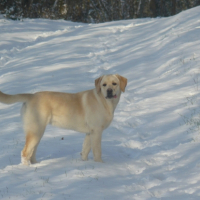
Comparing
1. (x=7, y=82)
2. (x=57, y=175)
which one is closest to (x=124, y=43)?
(x=7, y=82)

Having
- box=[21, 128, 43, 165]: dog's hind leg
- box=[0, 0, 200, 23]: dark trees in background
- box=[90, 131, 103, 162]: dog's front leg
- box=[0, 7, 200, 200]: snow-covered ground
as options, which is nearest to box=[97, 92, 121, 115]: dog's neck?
box=[90, 131, 103, 162]: dog's front leg

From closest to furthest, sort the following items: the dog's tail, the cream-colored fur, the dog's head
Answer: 1. the dog's tail
2. the cream-colored fur
3. the dog's head

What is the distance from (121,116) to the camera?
8703mm

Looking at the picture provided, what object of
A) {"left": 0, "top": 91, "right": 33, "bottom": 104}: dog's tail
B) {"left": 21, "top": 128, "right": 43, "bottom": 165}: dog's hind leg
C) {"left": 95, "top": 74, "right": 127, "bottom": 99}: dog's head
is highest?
{"left": 95, "top": 74, "right": 127, "bottom": 99}: dog's head

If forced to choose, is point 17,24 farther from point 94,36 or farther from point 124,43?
point 124,43

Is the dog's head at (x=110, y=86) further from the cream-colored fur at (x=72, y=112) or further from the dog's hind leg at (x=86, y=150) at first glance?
the dog's hind leg at (x=86, y=150)

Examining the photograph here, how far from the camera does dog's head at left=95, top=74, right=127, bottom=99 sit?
234 inches

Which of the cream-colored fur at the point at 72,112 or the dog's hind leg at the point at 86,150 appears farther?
the dog's hind leg at the point at 86,150

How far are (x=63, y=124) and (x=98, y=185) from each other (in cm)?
141

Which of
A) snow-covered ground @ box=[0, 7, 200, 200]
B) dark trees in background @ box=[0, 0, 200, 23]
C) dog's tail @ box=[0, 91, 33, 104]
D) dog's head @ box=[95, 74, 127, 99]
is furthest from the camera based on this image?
dark trees in background @ box=[0, 0, 200, 23]

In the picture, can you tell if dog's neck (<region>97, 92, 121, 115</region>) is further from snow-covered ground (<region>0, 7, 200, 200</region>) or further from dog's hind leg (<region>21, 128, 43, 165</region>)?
dog's hind leg (<region>21, 128, 43, 165</region>)

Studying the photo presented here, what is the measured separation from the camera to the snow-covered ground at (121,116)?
4.91 metres

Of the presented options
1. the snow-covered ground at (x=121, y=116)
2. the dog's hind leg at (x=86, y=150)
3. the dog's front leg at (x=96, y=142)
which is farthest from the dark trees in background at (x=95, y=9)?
the dog's front leg at (x=96, y=142)

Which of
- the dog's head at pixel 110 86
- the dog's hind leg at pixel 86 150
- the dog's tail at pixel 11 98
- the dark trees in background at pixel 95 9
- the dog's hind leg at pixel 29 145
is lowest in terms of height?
the dog's hind leg at pixel 86 150
